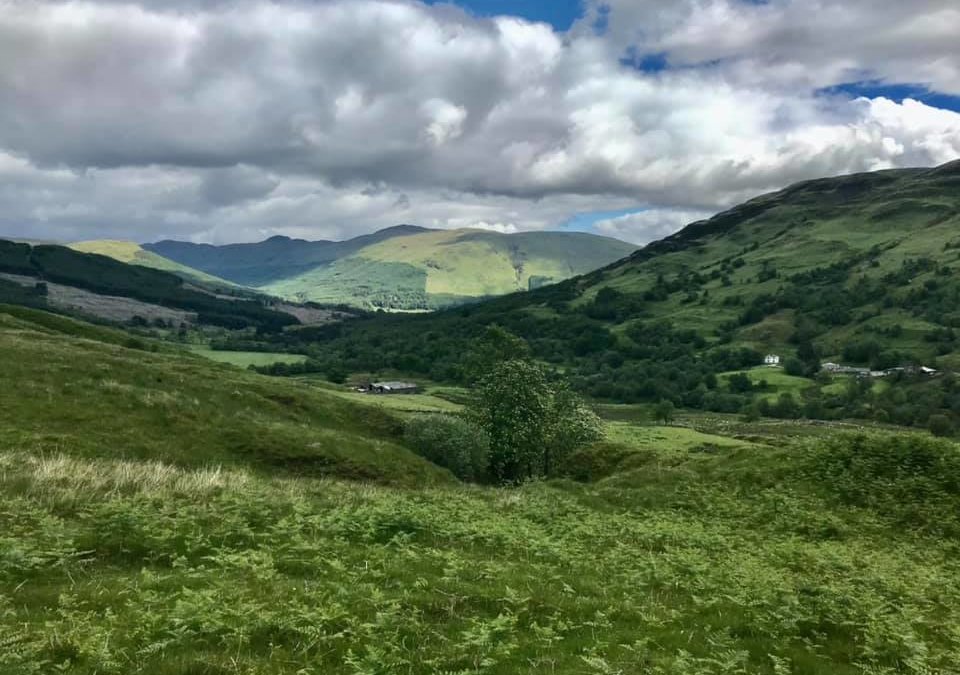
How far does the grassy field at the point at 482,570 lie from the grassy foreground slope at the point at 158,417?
2.78 ft

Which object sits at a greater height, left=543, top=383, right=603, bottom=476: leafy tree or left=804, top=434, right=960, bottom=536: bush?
left=804, top=434, right=960, bottom=536: bush

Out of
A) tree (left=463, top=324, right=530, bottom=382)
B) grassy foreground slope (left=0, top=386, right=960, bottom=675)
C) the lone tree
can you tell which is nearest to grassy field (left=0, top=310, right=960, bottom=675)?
grassy foreground slope (left=0, top=386, right=960, bottom=675)

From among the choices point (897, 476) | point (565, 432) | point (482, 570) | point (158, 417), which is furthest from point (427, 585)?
point (565, 432)

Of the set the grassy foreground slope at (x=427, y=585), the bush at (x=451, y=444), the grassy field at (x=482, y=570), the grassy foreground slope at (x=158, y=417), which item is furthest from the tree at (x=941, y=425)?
the grassy foreground slope at (x=427, y=585)

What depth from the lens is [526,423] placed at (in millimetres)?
77375

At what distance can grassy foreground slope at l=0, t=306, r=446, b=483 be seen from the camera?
1558 inches

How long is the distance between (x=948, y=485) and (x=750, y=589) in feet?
69.0

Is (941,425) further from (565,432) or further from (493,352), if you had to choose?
(565,432)

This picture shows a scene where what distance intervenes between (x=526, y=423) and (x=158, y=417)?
43562 mm

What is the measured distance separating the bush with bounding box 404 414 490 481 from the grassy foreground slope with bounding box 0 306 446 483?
9762 mm

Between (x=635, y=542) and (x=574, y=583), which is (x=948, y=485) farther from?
(x=574, y=583)

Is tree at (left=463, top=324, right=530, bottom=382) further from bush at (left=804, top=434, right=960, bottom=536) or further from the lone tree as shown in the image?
bush at (left=804, top=434, right=960, bottom=536)

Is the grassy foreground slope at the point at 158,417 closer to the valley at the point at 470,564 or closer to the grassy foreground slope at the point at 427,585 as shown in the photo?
the valley at the point at 470,564

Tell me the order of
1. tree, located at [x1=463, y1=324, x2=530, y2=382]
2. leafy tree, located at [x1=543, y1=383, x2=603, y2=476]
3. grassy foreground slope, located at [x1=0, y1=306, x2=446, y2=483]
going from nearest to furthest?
grassy foreground slope, located at [x1=0, y1=306, x2=446, y2=483] < leafy tree, located at [x1=543, y1=383, x2=603, y2=476] < tree, located at [x1=463, y1=324, x2=530, y2=382]
